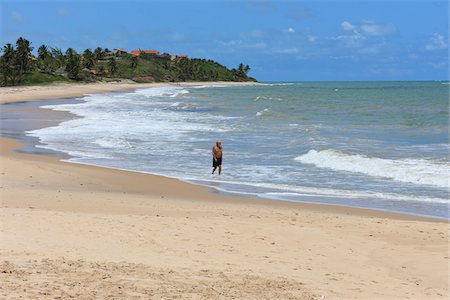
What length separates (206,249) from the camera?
795 centimetres

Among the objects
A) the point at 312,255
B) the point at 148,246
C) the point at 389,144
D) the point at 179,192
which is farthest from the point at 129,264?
the point at 389,144

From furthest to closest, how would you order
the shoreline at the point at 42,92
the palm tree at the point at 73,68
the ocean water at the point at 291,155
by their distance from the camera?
1. the palm tree at the point at 73,68
2. the shoreline at the point at 42,92
3. the ocean water at the point at 291,155

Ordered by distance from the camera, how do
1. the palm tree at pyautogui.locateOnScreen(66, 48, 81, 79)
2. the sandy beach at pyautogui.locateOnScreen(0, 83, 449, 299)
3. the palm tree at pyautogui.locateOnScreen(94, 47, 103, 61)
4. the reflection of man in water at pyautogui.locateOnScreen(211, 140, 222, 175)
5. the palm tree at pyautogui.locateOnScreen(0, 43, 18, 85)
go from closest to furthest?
the sandy beach at pyautogui.locateOnScreen(0, 83, 449, 299) < the reflection of man in water at pyautogui.locateOnScreen(211, 140, 222, 175) < the palm tree at pyautogui.locateOnScreen(0, 43, 18, 85) < the palm tree at pyautogui.locateOnScreen(66, 48, 81, 79) < the palm tree at pyautogui.locateOnScreen(94, 47, 103, 61)

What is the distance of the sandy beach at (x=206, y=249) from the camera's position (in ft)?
20.2

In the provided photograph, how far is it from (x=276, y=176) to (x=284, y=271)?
8.98 metres

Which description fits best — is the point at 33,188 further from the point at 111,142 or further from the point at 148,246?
the point at 111,142

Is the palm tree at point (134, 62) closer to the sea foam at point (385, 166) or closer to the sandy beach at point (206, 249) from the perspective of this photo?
the sea foam at point (385, 166)

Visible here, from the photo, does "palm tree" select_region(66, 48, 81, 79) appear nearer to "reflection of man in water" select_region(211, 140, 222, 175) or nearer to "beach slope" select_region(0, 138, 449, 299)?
"reflection of man in water" select_region(211, 140, 222, 175)

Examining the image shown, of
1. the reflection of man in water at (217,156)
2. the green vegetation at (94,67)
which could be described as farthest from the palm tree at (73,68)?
the reflection of man in water at (217,156)

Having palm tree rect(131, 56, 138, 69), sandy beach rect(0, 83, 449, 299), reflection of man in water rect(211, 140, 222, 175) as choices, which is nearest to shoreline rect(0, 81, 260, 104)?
palm tree rect(131, 56, 138, 69)

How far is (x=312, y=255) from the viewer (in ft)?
26.5

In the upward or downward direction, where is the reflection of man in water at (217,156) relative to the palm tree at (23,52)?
downward

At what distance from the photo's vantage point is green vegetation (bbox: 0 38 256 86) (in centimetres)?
9356

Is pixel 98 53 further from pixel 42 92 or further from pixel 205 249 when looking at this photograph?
pixel 205 249
